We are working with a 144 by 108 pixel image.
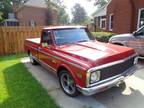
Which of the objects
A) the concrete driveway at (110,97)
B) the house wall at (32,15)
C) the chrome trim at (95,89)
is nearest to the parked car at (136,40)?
the concrete driveway at (110,97)

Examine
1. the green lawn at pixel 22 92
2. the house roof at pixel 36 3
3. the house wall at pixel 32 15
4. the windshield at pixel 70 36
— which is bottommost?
the green lawn at pixel 22 92

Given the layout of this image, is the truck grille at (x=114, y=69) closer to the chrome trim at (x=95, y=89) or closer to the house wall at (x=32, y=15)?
the chrome trim at (x=95, y=89)

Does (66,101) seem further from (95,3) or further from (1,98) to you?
(95,3)

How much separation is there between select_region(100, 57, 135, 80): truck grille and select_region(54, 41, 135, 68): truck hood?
0.53ft

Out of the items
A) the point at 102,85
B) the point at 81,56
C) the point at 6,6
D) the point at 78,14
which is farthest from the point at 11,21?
the point at 102,85

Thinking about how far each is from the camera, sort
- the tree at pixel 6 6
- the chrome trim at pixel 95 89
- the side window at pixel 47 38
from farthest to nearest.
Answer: the tree at pixel 6 6 → the side window at pixel 47 38 → the chrome trim at pixel 95 89

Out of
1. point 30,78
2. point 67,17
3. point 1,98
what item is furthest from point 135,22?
point 67,17

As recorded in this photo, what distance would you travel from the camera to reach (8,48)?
35.0 feet

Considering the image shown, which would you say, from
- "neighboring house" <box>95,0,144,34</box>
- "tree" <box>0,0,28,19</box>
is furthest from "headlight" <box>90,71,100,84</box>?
"tree" <box>0,0,28,19</box>

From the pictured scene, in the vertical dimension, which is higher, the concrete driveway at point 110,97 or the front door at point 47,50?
the front door at point 47,50

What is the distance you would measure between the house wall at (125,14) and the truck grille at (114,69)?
1017 cm

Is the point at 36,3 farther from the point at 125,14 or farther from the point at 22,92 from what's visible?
the point at 22,92

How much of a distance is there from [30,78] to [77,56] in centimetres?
268

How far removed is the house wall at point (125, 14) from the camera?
1327 centimetres
